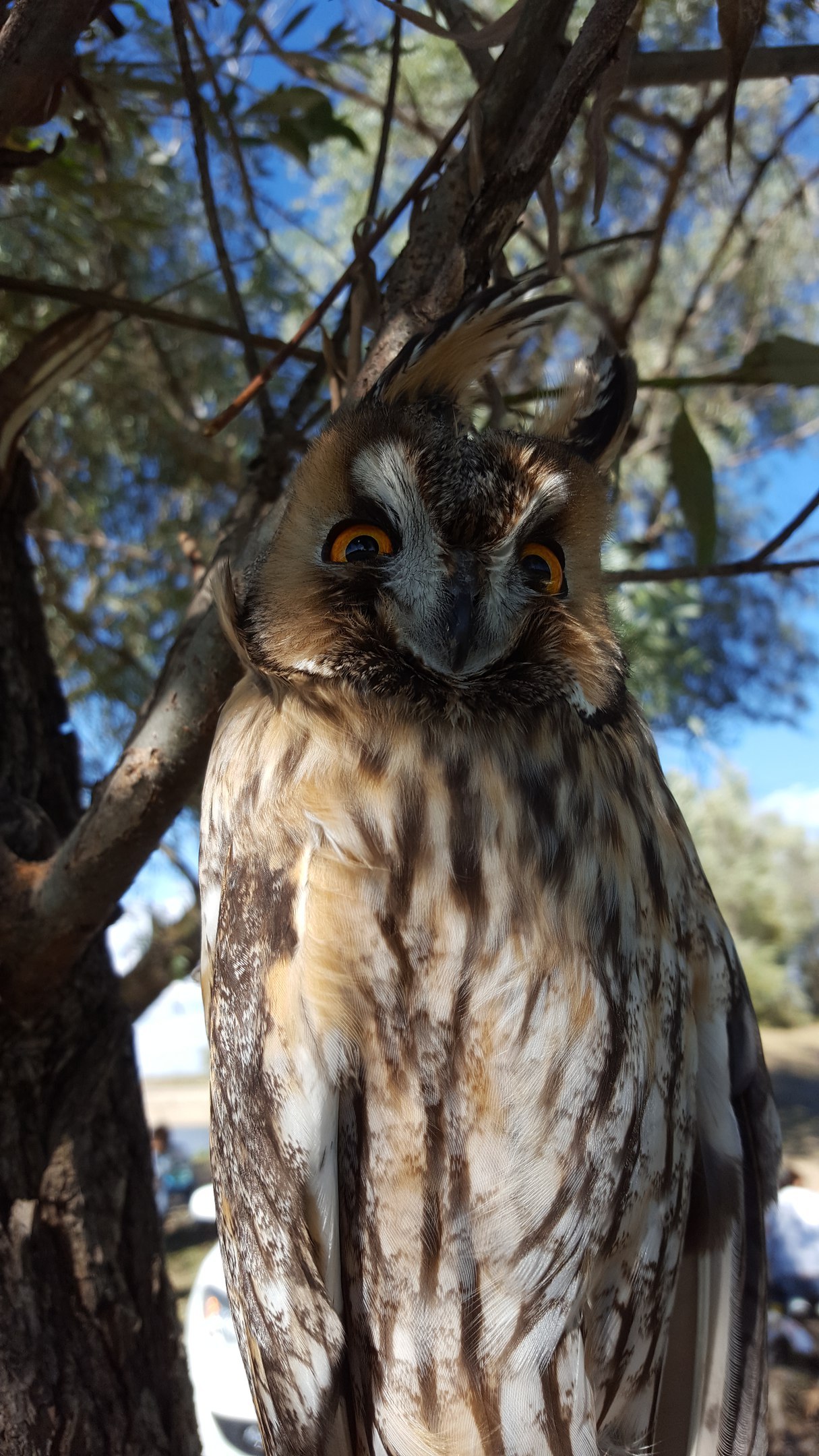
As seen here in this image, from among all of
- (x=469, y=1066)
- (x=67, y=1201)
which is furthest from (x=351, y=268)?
(x=67, y=1201)

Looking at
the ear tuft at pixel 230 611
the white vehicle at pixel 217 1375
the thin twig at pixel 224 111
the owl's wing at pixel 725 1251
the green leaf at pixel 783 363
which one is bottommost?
the white vehicle at pixel 217 1375

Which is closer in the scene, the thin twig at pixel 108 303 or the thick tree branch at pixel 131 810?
the thick tree branch at pixel 131 810

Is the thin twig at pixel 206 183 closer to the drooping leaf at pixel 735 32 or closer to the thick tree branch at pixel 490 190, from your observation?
the thick tree branch at pixel 490 190

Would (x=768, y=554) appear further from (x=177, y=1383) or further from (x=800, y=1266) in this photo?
(x=800, y=1266)

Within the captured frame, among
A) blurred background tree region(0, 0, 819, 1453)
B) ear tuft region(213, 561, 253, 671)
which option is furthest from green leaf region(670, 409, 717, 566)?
ear tuft region(213, 561, 253, 671)

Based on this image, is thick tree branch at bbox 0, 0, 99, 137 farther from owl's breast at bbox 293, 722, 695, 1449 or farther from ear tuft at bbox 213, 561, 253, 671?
owl's breast at bbox 293, 722, 695, 1449

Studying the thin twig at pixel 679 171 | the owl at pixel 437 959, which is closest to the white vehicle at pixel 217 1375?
the owl at pixel 437 959

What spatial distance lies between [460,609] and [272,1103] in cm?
58

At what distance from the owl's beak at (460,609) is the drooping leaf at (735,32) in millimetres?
551

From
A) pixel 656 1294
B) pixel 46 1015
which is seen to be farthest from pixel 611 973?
pixel 46 1015

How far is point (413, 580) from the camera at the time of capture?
102cm

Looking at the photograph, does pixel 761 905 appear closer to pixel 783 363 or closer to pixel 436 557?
pixel 783 363

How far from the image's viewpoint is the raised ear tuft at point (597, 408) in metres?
1.22

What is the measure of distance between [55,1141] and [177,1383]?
432 mm
